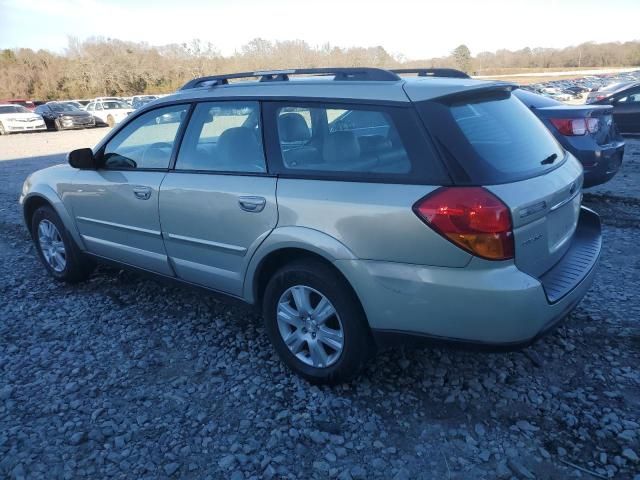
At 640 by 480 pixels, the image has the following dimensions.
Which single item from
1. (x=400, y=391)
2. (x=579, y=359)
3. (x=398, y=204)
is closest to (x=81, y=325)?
(x=400, y=391)

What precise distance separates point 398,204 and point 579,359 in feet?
5.37

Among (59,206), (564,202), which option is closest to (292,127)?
(564,202)

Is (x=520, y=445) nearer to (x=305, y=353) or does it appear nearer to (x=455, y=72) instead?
(x=305, y=353)

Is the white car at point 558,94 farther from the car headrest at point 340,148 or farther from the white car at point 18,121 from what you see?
the car headrest at point 340,148

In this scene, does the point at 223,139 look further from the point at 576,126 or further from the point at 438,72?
the point at 576,126

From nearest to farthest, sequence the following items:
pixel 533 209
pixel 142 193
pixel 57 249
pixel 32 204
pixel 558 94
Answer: pixel 533 209
pixel 142 193
pixel 57 249
pixel 32 204
pixel 558 94

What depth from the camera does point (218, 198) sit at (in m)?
3.11

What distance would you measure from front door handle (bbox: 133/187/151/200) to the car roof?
0.73 m

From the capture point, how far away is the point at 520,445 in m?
2.44

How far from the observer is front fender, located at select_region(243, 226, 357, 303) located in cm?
261

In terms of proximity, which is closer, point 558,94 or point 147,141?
point 147,141

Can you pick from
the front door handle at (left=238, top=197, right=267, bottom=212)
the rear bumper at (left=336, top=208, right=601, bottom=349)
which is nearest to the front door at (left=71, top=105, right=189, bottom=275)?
the front door handle at (left=238, top=197, right=267, bottom=212)

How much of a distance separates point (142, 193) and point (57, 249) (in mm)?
1600

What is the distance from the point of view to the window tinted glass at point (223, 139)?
3.11m
